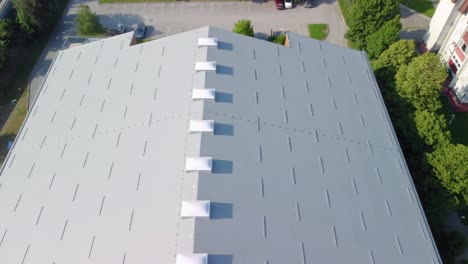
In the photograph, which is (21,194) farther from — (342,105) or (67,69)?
(342,105)

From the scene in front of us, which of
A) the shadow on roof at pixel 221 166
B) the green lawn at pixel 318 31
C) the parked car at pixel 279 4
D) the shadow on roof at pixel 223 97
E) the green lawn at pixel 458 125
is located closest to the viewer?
the shadow on roof at pixel 221 166

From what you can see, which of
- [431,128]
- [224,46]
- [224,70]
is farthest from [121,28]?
[431,128]

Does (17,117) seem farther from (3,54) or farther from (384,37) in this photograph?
(384,37)

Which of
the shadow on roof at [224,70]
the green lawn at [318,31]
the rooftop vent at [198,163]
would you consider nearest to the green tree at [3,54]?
the shadow on roof at [224,70]

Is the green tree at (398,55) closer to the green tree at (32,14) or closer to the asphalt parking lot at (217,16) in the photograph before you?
the asphalt parking lot at (217,16)

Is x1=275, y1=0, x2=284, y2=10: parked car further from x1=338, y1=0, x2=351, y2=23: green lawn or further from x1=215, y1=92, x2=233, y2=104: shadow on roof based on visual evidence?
x1=215, y1=92, x2=233, y2=104: shadow on roof

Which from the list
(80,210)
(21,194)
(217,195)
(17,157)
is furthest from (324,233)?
(17,157)
